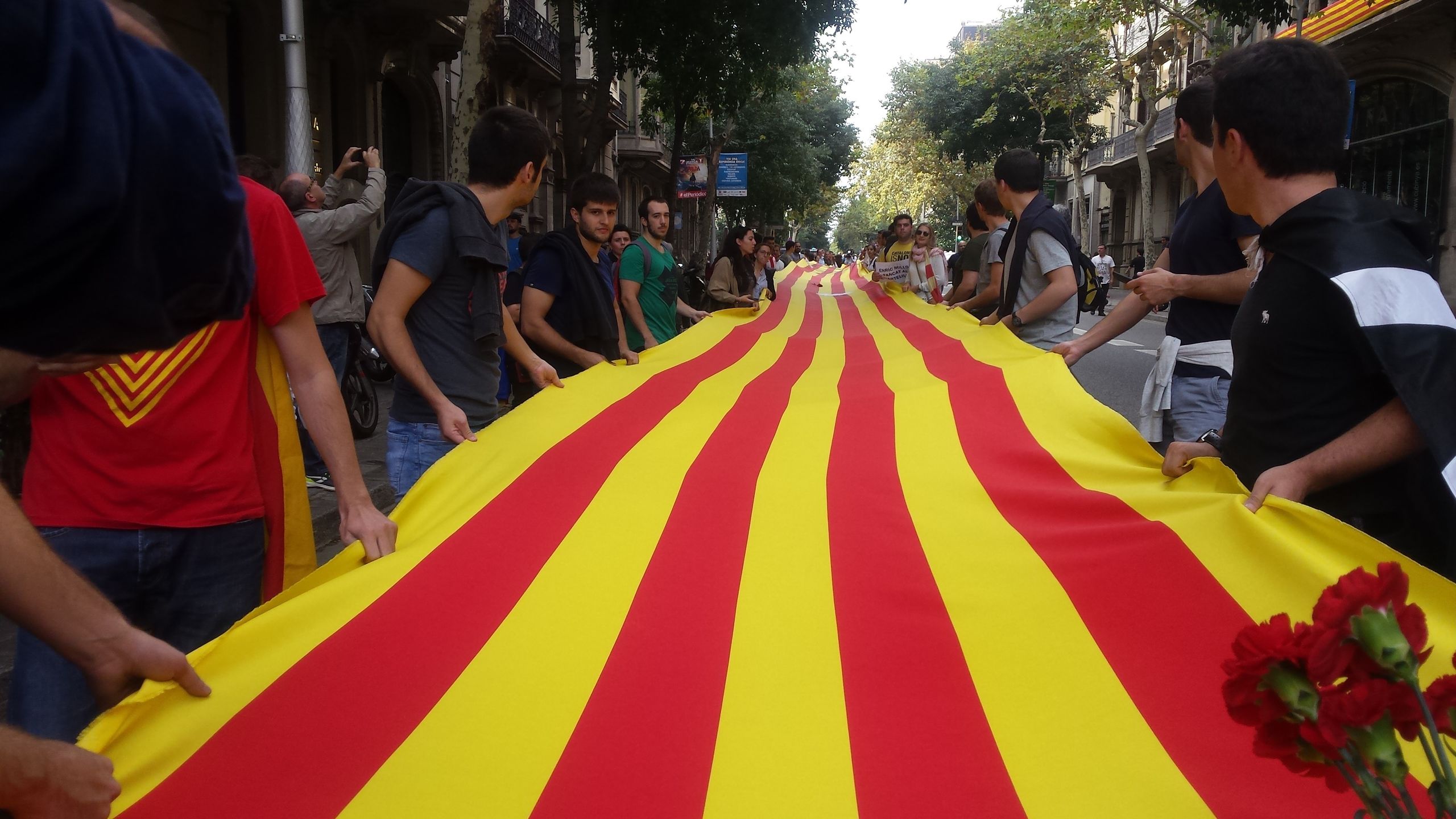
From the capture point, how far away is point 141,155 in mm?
858

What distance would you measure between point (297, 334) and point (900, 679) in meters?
1.60

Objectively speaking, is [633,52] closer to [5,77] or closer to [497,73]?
[497,73]

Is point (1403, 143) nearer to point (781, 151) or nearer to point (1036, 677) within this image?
point (781, 151)

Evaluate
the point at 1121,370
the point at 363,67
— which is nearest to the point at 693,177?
the point at 363,67

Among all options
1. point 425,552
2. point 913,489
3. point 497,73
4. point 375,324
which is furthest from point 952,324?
point 497,73

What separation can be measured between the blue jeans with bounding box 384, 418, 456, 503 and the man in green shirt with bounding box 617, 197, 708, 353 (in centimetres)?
339

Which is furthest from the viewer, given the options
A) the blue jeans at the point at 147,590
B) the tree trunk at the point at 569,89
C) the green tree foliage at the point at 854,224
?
the green tree foliage at the point at 854,224

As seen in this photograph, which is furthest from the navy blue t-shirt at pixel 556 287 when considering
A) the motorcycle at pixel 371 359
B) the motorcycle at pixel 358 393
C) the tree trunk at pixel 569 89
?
the tree trunk at pixel 569 89

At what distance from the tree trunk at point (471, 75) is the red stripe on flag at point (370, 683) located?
8433 mm

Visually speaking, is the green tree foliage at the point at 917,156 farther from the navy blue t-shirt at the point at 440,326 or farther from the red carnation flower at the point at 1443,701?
the red carnation flower at the point at 1443,701

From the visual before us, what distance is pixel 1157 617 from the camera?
7.41ft

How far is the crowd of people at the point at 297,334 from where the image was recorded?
866 mm

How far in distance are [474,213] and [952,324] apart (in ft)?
15.2

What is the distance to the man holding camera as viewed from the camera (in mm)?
7117
